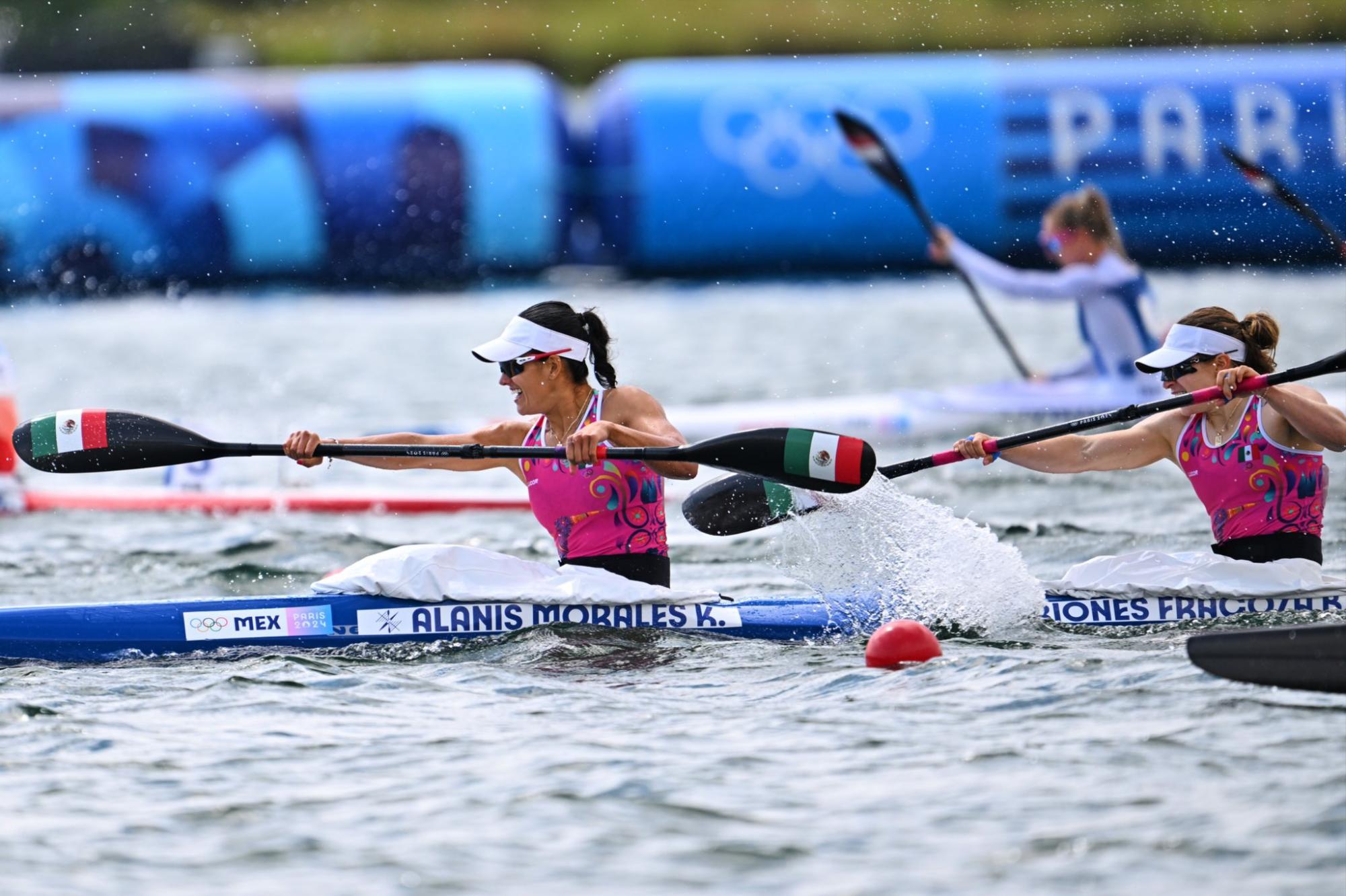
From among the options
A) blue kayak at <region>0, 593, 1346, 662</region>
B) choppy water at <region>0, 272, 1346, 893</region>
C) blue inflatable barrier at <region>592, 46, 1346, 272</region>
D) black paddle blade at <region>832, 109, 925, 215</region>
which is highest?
blue inflatable barrier at <region>592, 46, 1346, 272</region>

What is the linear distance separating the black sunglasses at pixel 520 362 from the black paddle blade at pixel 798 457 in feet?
1.83

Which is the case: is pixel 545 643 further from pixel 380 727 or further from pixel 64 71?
pixel 64 71

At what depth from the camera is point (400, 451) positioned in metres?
6.64

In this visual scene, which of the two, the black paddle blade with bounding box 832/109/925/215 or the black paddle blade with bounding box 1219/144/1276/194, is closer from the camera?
the black paddle blade with bounding box 1219/144/1276/194

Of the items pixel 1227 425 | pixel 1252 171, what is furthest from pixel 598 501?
pixel 1252 171

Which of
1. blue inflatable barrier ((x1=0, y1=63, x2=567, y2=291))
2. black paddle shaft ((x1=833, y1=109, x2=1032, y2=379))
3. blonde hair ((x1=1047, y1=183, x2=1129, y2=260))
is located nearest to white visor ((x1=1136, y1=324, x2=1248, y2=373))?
blonde hair ((x1=1047, y1=183, x2=1129, y2=260))

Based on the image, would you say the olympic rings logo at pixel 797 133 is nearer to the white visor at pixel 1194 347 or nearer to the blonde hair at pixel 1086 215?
the blonde hair at pixel 1086 215

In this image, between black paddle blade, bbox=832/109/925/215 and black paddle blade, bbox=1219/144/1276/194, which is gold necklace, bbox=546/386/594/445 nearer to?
black paddle blade, bbox=1219/144/1276/194

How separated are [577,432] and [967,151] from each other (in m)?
13.8

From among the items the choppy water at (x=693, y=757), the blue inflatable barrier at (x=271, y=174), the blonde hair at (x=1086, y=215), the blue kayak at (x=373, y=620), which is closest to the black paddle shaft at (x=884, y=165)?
the blonde hair at (x=1086, y=215)

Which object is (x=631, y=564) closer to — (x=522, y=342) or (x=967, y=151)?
(x=522, y=342)

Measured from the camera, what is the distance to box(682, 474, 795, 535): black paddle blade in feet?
23.0

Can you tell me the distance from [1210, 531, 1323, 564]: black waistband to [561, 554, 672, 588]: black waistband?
2.02 m

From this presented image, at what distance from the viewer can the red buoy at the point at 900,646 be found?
601 cm
